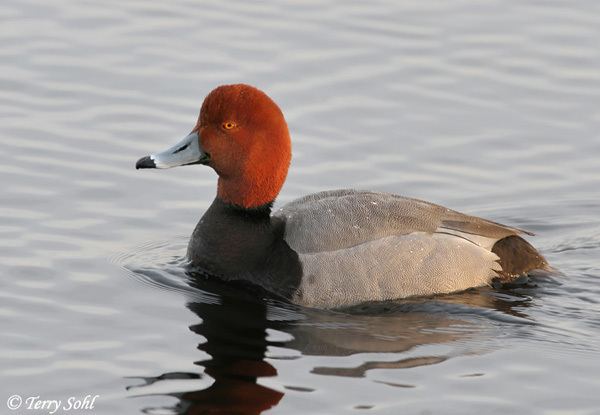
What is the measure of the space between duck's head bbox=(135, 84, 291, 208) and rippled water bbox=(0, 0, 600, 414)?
2.48 ft

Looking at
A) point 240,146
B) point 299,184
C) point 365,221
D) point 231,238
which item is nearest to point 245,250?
point 231,238

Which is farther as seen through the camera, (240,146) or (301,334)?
(240,146)

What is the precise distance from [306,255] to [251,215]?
1.96ft

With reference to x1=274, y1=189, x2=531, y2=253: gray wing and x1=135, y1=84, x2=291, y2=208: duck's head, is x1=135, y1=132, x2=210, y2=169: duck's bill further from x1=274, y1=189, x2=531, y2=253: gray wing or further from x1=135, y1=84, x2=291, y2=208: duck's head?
x1=274, y1=189, x2=531, y2=253: gray wing

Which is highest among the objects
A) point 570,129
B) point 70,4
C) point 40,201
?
point 70,4

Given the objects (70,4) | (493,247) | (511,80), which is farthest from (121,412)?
(70,4)

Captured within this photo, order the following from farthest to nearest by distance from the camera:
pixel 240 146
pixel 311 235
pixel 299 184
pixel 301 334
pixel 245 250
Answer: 1. pixel 299 184
2. pixel 240 146
3. pixel 245 250
4. pixel 311 235
5. pixel 301 334

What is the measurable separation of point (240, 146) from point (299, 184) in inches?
70.5

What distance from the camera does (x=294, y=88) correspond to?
1331 cm

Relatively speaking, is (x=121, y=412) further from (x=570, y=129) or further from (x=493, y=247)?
(x=570, y=129)

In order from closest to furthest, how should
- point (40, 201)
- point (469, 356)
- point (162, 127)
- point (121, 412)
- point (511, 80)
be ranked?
point (121, 412), point (469, 356), point (40, 201), point (162, 127), point (511, 80)

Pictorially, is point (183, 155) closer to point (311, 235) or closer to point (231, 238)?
point (231, 238)

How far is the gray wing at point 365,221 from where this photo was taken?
10.1 metres

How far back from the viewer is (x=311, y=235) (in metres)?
10.1
